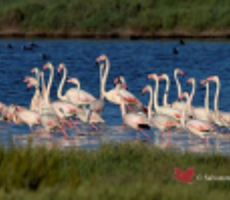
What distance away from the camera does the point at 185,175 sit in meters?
11.1

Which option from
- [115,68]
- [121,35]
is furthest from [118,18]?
[115,68]

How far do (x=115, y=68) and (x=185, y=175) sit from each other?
28878 mm

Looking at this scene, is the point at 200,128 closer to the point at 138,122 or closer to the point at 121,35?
the point at 138,122

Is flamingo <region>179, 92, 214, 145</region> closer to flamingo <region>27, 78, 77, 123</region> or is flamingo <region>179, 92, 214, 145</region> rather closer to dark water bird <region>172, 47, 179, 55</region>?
flamingo <region>27, 78, 77, 123</region>

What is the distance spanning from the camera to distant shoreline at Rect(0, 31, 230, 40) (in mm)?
60375

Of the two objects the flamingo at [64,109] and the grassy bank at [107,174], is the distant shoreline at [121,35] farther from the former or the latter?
the grassy bank at [107,174]

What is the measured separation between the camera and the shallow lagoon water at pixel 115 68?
18375mm

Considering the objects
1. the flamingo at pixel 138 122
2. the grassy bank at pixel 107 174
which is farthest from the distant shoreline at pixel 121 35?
the grassy bank at pixel 107 174

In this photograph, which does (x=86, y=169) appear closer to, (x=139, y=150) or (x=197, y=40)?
(x=139, y=150)

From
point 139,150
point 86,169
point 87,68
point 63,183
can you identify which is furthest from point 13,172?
point 87,68

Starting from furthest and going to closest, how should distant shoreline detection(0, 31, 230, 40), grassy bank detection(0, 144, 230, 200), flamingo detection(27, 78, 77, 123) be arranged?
distant shoreline detection(0, 31, 230, 40) → flamingo detection(27, 78, 77, 123) → grassy bank detection(0, 144, 230, 200)

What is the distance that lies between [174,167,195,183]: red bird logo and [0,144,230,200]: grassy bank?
76 mm

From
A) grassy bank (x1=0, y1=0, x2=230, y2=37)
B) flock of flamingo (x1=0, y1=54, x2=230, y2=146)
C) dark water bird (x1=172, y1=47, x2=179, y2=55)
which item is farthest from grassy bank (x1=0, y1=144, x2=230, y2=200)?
grassy bank (x1=0, y1=0, x2=230, y2=37)

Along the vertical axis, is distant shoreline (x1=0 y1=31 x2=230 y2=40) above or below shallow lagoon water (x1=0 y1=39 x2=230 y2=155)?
above
